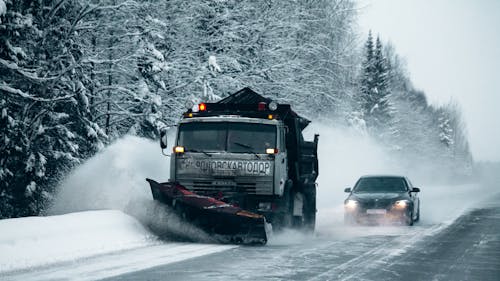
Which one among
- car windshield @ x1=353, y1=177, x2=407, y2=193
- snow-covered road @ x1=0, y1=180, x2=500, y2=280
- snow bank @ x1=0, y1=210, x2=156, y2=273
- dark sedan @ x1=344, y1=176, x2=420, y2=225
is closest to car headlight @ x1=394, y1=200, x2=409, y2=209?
dark sedan @ x1=344, y1=176, x2=420, y2=225

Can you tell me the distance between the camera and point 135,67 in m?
23.3

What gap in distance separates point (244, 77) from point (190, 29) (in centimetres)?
311

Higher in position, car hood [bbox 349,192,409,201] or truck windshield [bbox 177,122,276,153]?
truck windshield [bbox 177,122,276,153]

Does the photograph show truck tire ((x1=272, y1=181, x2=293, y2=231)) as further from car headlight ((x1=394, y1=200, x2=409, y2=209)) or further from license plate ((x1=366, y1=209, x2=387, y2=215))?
car headlight ((x1=394, y1=200, x2=409, y2=209))

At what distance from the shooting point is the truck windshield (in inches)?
531

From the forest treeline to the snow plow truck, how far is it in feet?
18.1

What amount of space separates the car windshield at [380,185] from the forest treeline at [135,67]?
7.20 m

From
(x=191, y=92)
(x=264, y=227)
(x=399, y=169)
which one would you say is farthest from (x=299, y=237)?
(x=399, y=169)

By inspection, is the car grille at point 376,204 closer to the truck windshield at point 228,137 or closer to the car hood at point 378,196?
the car hood at point 378,196

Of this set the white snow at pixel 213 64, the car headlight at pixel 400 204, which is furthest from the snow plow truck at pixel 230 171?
the white snow at pixel 213 64

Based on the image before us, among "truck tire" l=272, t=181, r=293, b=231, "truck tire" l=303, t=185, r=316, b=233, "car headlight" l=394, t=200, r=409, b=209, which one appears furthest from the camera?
"car headlight" l=394, t=200, r=409, b=209

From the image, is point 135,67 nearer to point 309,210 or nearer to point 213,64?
point 213,64

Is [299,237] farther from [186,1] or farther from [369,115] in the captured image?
[369,115]

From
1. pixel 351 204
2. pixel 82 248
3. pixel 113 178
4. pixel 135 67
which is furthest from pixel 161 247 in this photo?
pixel 135 67
